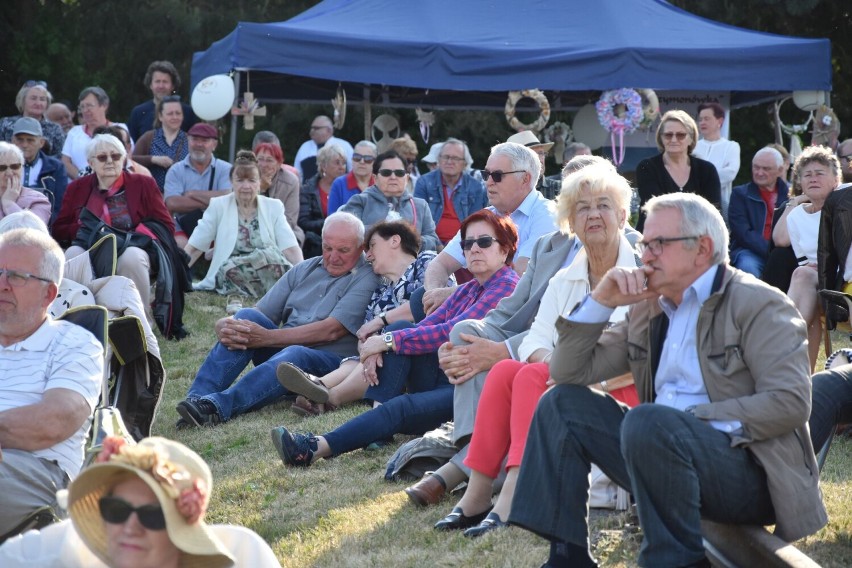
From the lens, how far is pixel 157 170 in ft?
38.1

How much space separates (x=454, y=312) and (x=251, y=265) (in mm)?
4246

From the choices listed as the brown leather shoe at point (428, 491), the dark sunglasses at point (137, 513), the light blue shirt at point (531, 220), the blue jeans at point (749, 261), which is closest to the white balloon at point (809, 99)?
the blue jeans at point (749, 261)

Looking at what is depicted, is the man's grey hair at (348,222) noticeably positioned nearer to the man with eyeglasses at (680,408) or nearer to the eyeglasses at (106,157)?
the eyeglasses at (106,157)

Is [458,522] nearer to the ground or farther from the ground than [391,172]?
nearer to the ground

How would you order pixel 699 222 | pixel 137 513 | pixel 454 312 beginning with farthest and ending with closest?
pixel 454 312 → pixel 699 222 → pixel 137 513

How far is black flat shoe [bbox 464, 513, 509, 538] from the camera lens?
4.66m

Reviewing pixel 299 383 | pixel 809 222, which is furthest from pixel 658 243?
pixel 809 222

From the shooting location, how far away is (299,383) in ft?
22.9

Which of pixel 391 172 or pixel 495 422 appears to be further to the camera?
pixel 391 172

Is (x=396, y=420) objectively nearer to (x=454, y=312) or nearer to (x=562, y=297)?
(x=454, y=312)

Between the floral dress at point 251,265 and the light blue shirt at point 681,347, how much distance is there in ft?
21.9

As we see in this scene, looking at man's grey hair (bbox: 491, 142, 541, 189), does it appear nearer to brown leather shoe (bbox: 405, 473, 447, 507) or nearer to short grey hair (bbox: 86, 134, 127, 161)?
brown leather shoe (bbox: 405, 473, 447, 507)

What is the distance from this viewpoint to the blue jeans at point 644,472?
3531mm

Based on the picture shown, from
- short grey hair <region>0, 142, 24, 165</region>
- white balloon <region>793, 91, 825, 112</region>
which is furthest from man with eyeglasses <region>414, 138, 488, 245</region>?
white balloon <region>793, 91, 825, 112</region>
